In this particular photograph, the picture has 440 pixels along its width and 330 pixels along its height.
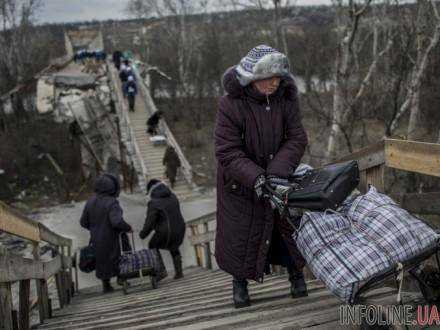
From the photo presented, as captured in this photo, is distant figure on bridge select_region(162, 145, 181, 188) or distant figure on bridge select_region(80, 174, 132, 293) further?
distant figure on bridge select_region(162, 145, 181, 188)

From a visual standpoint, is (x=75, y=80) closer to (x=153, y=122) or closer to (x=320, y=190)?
(x=153, y=122)

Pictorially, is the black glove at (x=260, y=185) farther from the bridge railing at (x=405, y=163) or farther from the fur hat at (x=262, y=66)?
the bridge railing at (x=405, y=163)

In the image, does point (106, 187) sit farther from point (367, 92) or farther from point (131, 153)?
point (131, 153)

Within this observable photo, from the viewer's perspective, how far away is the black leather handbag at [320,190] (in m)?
2.83

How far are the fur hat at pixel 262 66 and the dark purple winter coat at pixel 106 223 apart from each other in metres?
3.45

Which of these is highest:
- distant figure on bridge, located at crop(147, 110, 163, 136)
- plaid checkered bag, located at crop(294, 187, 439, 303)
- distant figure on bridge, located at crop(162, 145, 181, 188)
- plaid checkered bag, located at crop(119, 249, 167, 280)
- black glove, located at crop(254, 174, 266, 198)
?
black glove, located at crop(254, 174, 266, 198)

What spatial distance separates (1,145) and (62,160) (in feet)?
11.0

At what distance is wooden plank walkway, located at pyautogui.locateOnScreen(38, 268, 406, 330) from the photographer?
10.1 ft

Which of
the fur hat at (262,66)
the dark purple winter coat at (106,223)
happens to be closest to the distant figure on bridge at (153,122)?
the dark purple winter coat at (106,223)

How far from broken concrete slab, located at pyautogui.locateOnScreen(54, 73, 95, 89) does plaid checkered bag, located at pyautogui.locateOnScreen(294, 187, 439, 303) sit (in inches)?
1160

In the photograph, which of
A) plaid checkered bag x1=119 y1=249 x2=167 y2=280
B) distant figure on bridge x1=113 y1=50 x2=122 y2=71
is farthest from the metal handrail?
plaid checkered bag x1=119 y1=249 x2=167 y2=280

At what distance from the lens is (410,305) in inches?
111

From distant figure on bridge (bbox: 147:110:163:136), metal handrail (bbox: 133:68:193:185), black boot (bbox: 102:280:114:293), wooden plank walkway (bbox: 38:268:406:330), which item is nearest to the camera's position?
wooden plank walkway (bbox: 38:268:406:330)

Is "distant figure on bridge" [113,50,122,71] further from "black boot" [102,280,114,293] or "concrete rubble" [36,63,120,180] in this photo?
A: "black boot" [102,280,114,293]
